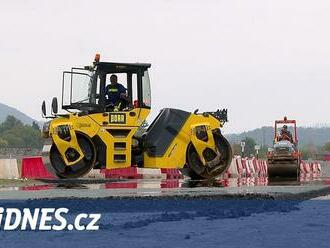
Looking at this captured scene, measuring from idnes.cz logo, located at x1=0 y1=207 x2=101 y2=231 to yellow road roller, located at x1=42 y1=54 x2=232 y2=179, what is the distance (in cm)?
833

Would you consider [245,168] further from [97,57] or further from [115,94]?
[97,57]

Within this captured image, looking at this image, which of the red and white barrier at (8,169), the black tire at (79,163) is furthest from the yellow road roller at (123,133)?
the red and white barrier at (8,169)

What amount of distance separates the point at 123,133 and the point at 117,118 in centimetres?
41

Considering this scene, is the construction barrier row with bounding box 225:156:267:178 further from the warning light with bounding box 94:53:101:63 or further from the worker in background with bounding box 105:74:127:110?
the warning light with bounding box 94:53:101:63

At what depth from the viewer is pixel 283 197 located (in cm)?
1155

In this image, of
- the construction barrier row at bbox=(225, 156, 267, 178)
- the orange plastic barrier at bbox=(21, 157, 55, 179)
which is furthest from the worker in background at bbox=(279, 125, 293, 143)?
the orange plastic barrier at bbox=(21, 157, 55, 179)

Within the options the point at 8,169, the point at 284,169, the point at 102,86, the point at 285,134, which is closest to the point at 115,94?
the point at 102,86

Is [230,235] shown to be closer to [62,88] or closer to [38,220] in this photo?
[38,220]

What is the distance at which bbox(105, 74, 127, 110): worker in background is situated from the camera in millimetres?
19156

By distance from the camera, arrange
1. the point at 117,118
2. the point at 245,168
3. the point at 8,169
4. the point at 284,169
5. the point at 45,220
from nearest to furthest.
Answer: the point at 45,220, the point at 117,118, the point at 8,169, the point at 284,169, the point at 245,168

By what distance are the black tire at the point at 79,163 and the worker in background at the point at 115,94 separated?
3.75 ft

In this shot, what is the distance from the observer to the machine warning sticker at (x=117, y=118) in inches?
744

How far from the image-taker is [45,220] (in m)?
8.94

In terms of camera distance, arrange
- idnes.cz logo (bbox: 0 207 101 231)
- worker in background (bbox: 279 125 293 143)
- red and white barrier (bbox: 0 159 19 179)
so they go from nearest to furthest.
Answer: idnes.cz logo (bbox: 0 207 101 231) → red and white barrier (bbox: 0 159 19 179) → worker in background (bbox: 279 125 293 143)
